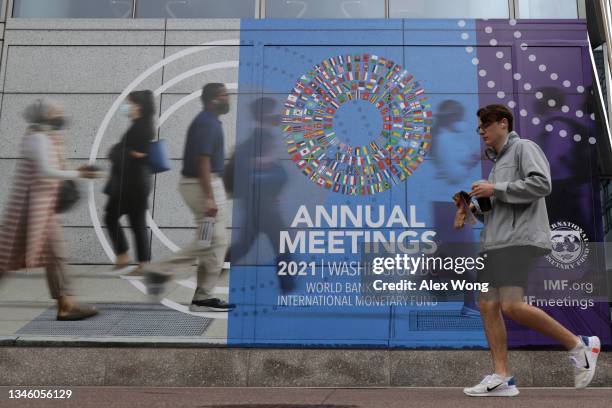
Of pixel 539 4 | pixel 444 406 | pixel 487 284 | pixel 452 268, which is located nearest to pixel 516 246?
pixel 487 284

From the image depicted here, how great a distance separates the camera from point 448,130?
5.71 metres

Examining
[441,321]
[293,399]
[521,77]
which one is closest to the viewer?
[293,399]

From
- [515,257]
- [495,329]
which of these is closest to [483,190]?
[515,257]

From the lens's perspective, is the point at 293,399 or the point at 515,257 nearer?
the point at 515,257

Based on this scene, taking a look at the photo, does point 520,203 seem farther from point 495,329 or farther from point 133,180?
point 133,180

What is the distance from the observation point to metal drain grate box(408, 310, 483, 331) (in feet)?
17.6

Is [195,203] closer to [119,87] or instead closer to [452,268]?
[119,87]

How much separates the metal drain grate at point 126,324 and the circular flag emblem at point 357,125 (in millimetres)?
1694

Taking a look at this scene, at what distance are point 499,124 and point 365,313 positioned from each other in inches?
81.7

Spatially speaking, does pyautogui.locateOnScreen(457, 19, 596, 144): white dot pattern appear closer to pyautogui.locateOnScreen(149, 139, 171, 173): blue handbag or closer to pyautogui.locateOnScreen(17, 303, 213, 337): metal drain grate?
pyautogui.locateOnScreen(149, 139, 171, 173): blue handbag

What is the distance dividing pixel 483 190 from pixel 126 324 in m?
3.23

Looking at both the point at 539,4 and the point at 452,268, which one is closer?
the point at 452,268

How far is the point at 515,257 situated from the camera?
393 cm

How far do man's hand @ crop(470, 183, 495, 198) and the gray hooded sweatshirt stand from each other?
0.03 m
